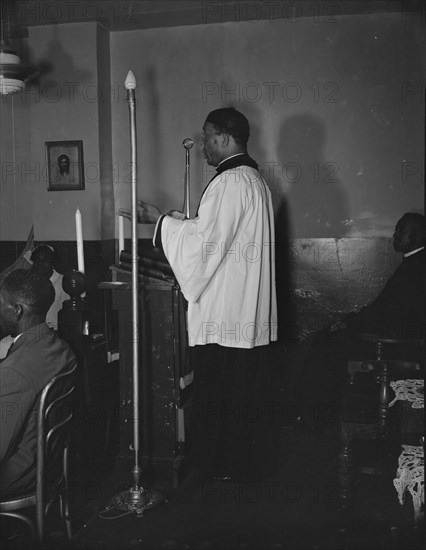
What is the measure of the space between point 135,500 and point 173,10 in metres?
3.01

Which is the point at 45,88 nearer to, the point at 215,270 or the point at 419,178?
the point at 215,270

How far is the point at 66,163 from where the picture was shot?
4.50m

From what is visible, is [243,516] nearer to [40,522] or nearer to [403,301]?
[40,522]

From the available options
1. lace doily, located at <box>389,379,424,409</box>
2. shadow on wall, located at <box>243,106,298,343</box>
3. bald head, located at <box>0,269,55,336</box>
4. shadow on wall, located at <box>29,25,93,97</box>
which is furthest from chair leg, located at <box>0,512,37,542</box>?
shadow on wall, located at <box>29,25,93,97</box>

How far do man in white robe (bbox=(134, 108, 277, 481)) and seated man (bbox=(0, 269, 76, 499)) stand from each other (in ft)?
2.83

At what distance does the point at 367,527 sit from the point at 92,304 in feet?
8.29

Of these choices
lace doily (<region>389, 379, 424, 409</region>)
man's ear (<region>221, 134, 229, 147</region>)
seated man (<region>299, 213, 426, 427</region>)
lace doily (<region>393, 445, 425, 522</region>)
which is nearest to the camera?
lace doily (<region>393, 445, 425, 522</region>)

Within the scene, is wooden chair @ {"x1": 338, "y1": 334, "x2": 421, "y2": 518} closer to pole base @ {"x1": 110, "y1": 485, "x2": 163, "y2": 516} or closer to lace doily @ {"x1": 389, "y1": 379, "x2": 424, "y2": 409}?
lace doily @ {"x1": 389, "y1": 379, "x2": 424, "y2": 409}

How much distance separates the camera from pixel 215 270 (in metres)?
2.93

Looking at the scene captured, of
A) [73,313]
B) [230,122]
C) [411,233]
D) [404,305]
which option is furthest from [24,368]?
[411,233]

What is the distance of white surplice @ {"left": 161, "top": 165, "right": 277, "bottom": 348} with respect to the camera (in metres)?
2.88

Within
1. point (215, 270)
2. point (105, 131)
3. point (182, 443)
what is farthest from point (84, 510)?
point (105, 131)

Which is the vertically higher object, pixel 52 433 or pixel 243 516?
pixel 52 433

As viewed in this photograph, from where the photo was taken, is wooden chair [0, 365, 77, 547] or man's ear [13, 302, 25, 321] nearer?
wooden chair [0, 365, 77, 547]
